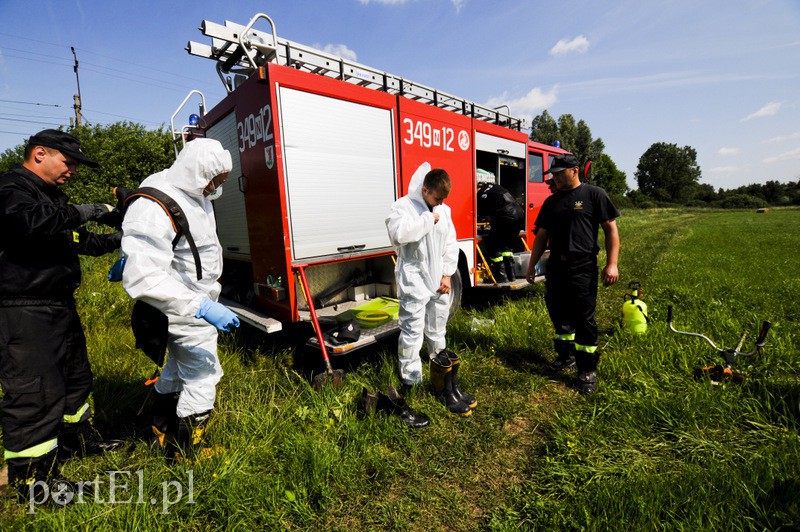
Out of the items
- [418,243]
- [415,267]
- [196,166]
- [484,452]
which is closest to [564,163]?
[418,243]

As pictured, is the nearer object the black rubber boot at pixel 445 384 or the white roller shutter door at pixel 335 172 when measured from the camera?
the black rubber boot at pixel 445 384

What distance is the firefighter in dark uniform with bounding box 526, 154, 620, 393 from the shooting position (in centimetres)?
339

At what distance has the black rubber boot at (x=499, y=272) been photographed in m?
5.93

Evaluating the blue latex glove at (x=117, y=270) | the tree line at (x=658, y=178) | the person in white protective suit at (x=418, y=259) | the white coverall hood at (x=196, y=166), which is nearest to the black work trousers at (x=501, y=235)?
the person in white protective suit at (x=418, y=259)

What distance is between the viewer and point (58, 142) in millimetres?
2254

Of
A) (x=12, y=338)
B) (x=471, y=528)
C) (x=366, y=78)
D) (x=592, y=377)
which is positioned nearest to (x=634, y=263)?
(x=592, y=377)

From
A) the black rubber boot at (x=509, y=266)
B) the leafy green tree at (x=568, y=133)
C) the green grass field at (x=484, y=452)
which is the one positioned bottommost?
the green grass field at (x=484, y=452)

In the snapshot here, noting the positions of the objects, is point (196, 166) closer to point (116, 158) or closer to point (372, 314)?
point (372, 314)

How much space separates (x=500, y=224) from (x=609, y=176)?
5446 centimetres

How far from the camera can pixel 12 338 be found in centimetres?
205

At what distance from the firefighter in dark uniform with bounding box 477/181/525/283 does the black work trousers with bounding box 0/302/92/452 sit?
17.1ft

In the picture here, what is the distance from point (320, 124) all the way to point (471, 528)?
3.32 m

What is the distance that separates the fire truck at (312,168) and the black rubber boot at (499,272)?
1.17 meters

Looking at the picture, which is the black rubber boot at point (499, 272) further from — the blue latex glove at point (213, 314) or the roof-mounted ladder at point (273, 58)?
the blue latex glove at point (213, 314)
